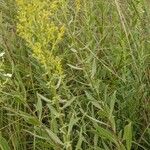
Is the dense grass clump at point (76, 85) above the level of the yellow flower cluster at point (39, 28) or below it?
below

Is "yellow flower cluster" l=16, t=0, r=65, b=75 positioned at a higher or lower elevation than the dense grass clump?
higher

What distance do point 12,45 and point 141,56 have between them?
69 cm

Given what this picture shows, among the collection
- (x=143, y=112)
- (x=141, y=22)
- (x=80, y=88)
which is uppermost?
(x=141, y=22)

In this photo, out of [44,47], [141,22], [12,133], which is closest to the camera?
[44,47]

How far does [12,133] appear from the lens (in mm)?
1536

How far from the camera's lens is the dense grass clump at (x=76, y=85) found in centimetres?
116

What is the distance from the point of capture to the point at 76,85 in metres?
1.73

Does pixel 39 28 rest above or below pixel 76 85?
above

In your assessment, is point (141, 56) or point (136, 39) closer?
point (141, 56)

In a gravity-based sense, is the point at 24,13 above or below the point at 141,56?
above

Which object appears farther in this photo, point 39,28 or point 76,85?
point 76,85

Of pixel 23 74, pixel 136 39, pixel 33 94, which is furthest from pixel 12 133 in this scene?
pixel 136 39

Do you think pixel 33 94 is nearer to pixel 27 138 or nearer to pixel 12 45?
pixel 27 138

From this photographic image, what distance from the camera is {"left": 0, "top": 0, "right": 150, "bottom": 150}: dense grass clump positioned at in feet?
3.81
